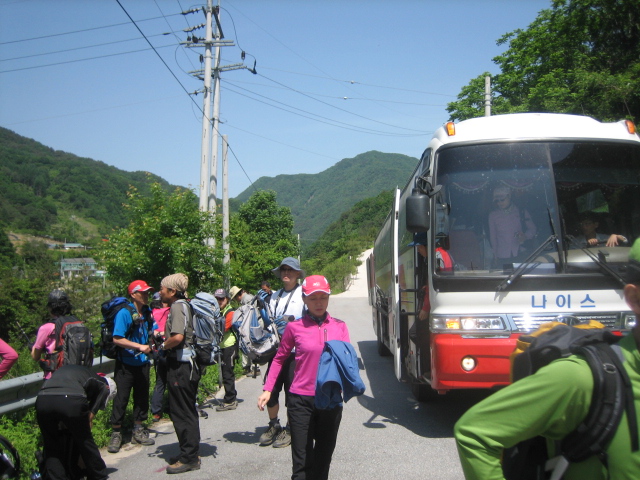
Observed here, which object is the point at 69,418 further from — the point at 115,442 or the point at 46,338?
the point at 115,442

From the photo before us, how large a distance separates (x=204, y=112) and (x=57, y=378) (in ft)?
42.0

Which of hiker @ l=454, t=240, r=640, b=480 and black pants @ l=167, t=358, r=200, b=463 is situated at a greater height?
hiker @ l=454, t=240, r=640, b=480

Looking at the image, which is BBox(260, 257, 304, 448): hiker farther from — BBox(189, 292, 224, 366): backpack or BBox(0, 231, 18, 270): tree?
BBox(0, 231, 18, 270): tree

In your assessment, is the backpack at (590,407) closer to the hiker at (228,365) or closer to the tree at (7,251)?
the hiker at (228,365)

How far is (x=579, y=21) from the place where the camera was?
23469 millimetres

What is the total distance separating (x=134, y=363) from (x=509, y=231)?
433cm

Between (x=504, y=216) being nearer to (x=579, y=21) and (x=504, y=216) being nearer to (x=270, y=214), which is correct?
(x=579, y=21)

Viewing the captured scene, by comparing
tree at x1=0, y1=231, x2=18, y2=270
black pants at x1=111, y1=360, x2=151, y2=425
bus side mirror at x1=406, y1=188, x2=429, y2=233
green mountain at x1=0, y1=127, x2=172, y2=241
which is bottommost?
black pants at x1=111, y1=360, x2=151, y2=425

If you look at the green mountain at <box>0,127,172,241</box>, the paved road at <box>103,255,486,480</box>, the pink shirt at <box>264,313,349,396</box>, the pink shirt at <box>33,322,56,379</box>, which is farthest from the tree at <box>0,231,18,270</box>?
the pink shirt at <box>264,313,349,396</box>

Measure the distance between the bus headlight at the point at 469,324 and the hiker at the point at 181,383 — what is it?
2544mm

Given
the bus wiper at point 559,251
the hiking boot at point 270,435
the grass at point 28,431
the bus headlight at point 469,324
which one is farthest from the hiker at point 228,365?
the bus wiper at point 559,251

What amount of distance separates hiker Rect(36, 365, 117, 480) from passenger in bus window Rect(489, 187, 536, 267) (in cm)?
398

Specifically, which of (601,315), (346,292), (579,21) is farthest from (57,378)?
(346,292)

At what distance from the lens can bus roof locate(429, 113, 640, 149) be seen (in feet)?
20.3
